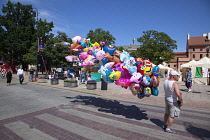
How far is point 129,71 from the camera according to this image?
16.6ft

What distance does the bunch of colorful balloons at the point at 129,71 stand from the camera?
4.88m

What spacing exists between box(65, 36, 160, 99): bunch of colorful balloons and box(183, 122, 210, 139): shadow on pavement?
1499mm

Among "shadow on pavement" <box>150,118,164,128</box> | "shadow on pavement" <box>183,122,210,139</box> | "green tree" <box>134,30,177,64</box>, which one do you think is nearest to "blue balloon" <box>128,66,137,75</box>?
"shadow on pavement" <box>150,118,164,128</box>

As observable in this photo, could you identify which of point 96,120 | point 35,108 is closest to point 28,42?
point 35,108

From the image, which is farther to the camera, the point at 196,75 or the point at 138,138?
the point at 196,75

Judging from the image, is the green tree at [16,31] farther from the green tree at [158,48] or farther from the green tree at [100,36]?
the green tree at [158,48]

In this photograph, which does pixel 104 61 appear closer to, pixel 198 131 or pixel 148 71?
pixel 148 71

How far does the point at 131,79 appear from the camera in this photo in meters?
4.94

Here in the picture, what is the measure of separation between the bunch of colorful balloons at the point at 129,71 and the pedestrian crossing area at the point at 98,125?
115 cm

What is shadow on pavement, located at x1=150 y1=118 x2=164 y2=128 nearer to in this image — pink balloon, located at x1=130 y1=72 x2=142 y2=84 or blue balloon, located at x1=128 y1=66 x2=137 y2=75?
pink balloon, located at x1=130 y1=72 x2=142 y2=84

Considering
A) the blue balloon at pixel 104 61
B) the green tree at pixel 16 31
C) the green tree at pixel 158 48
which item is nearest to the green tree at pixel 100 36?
the green tree at pixel 158 48

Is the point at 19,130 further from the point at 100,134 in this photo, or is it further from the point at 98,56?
the point at 98,56

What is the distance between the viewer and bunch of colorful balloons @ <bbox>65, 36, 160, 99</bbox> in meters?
4.88

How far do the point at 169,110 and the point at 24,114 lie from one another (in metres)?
5.53
